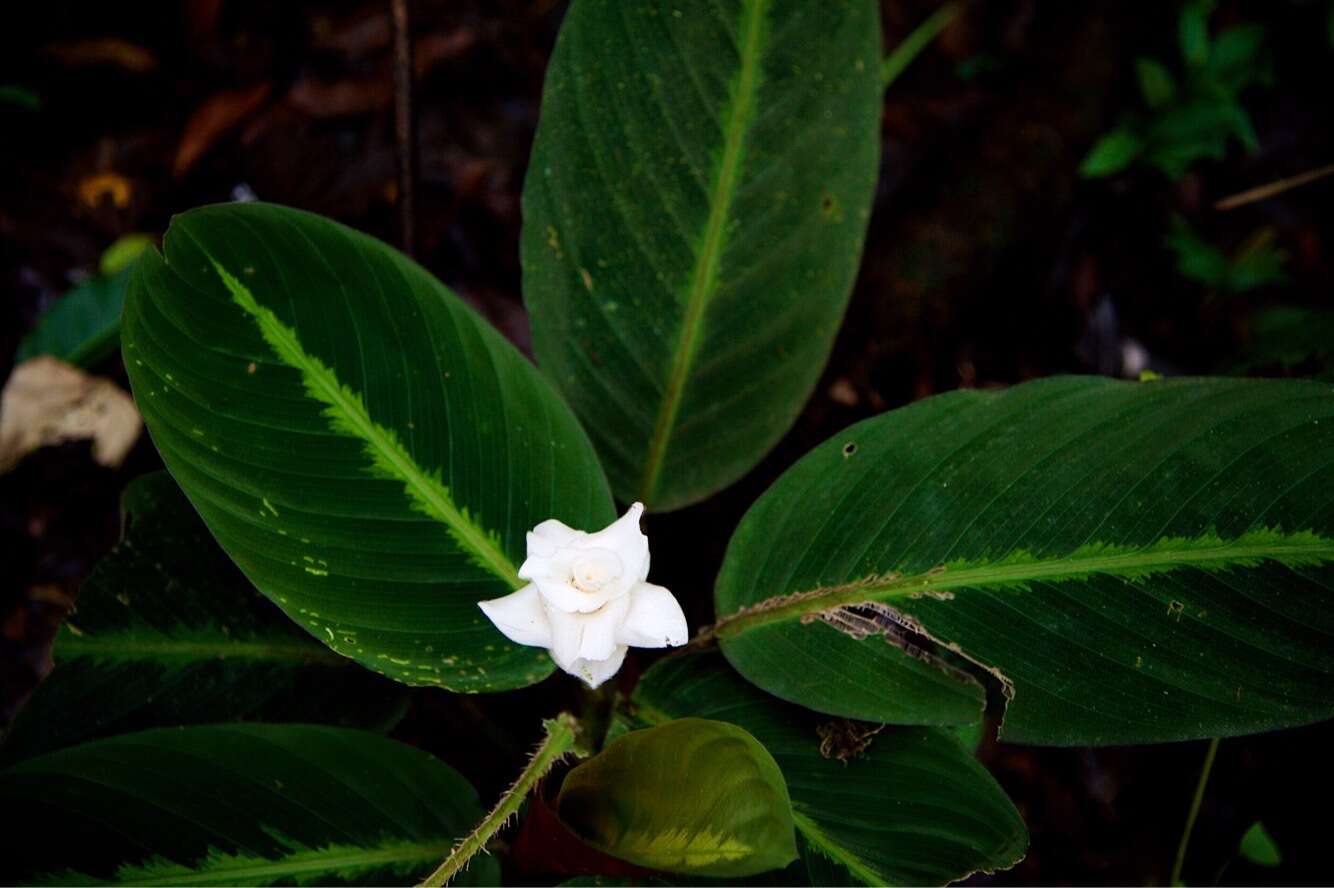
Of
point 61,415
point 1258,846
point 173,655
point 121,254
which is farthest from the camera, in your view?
point 121,254

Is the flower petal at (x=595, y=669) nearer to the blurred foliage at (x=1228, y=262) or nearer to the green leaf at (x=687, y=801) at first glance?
the green leaf at (x=687, y=801)

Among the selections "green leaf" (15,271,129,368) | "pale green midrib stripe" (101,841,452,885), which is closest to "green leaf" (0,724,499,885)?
"pale green midrib stripe" (101,841,452,885)

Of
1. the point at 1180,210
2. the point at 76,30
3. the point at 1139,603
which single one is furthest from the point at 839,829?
the point at 76,30

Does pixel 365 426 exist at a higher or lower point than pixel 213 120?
lower

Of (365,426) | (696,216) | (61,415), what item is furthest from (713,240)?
(61,415)

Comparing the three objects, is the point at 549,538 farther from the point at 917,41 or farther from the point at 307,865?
the point at 917,41

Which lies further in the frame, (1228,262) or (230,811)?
(1228,262)

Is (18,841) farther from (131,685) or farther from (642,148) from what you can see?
(642,148)
